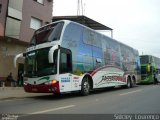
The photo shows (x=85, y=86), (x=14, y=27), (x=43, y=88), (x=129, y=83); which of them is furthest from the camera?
(x=129, y=83)

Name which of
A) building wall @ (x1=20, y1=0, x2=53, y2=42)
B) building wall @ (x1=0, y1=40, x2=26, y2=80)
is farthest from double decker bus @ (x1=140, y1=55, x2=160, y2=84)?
building wall @ (x1=0, y1=40, x2=26, y2=80)

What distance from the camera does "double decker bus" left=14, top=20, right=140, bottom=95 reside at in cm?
1341

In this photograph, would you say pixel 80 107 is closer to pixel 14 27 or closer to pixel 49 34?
pixel 49 34

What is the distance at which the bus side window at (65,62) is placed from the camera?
44.8 feet

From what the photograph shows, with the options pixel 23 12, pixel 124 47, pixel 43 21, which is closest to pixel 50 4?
pixel 43 21

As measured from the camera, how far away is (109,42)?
20234 millimetres

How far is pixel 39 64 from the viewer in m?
13.9

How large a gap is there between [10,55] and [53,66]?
11516mm

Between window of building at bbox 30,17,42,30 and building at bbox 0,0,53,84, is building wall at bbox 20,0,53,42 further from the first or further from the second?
window of building at bbox 30,17,42,30

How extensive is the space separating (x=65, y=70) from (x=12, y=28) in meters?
11.2

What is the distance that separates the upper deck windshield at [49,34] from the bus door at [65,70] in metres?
0.89

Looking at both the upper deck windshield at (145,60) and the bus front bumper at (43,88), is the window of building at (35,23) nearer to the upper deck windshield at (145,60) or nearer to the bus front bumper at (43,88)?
the bus front bumper at (43,88)

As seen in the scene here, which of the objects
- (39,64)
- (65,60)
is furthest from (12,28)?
(65,60)

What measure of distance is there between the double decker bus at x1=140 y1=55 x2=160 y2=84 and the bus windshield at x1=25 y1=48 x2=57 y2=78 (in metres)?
21.9
